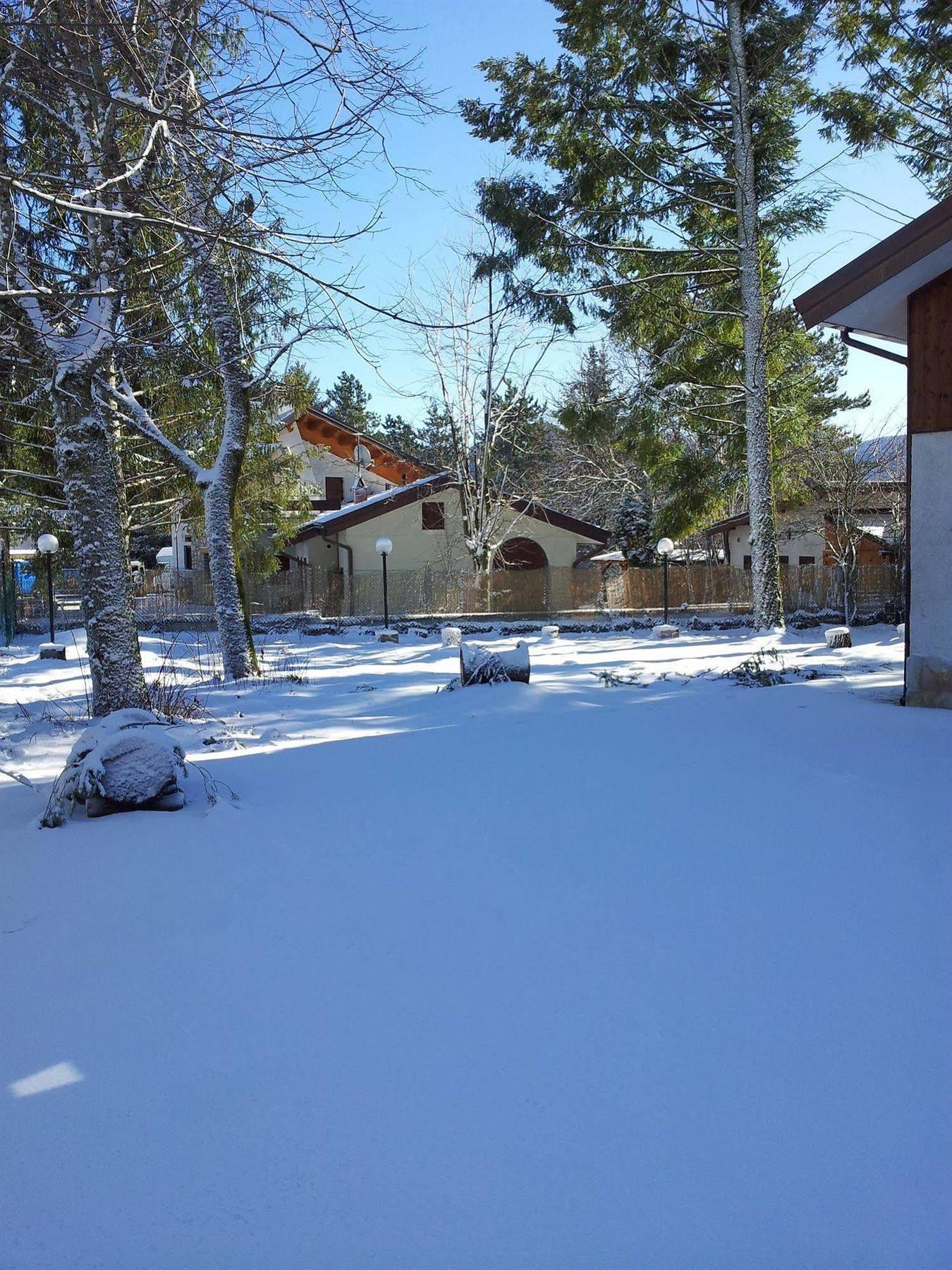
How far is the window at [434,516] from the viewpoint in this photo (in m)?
30.1

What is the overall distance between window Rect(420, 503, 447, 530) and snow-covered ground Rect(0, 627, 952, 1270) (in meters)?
25.3

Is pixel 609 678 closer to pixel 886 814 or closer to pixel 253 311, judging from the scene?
pixel 886 814

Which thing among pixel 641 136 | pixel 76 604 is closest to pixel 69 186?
pixel 641 136

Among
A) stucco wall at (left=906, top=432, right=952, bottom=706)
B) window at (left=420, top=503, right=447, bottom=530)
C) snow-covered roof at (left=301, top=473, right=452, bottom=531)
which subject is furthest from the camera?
window at (left=420, top=503, right=447, bottom=530)

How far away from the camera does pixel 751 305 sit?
15.0 m

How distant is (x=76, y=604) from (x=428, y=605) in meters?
12.4

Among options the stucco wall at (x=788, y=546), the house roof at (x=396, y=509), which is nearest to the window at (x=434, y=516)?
the house roof at (x=396, y=509)

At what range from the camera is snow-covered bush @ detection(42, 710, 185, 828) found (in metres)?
4.36

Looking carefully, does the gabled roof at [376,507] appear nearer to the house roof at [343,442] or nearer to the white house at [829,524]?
the house roof at [343,442]

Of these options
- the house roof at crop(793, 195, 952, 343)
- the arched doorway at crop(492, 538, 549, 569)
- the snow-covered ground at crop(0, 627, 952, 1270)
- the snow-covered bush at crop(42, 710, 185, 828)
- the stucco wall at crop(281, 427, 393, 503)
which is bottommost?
the snow-covered ground at crop(0, 627, 952, 1270)

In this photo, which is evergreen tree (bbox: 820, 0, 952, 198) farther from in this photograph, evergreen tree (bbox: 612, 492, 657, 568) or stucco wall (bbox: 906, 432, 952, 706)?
evergreen tree (bbox: 612, 492, 657, 568)

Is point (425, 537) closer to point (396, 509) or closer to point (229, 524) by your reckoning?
point (396, 509)

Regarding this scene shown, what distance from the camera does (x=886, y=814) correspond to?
4.27 m

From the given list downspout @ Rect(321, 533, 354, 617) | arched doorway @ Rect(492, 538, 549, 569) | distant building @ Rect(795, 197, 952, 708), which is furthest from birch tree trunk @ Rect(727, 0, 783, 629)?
arched doorway @ Rect(492, 538, 549, 569)
